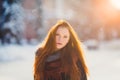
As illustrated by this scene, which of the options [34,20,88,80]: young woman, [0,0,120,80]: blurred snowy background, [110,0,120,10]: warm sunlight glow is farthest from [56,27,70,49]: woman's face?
[110,0,120,10]: warm sunlight glow

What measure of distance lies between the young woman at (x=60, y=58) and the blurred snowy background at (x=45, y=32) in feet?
2.41

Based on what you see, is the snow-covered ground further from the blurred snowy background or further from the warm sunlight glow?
the warm sunlight glow

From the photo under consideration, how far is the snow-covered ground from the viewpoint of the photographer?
1719mm

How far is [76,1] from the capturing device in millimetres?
1758

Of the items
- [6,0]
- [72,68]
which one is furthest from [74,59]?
[6,0]

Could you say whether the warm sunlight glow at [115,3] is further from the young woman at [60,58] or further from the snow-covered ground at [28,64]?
the young woman at [60,58]

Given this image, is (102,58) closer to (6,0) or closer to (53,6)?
(53,6)

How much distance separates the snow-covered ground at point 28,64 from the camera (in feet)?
5.64

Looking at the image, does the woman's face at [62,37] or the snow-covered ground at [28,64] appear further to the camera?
the snow-covered ground at [28,64]

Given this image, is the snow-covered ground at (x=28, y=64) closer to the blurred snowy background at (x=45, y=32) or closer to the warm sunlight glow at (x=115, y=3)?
the blurred snowy background at (x=45, y=32)

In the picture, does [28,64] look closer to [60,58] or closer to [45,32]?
[45,32]

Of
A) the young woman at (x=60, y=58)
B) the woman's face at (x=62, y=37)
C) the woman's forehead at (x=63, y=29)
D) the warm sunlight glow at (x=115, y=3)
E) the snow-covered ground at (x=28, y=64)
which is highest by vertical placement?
the warm sunlight glow at (x=115, y=3)

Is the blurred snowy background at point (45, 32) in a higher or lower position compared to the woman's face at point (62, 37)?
higher

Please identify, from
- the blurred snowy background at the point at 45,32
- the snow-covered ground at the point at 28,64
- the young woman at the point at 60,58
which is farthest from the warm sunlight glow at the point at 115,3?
the young woman at the point at 60,58
